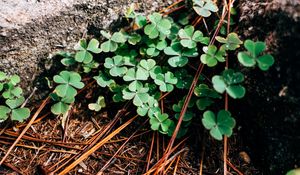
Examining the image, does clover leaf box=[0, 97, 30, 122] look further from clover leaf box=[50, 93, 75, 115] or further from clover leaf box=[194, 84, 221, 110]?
clover leaf box=[194, 84, 221, 110]

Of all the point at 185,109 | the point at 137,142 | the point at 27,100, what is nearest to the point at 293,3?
the point at 185,109

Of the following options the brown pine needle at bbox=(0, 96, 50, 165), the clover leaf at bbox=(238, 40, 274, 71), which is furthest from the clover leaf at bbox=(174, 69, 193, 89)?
the brown pine needle at bbox=(0, 96, 50, 165)

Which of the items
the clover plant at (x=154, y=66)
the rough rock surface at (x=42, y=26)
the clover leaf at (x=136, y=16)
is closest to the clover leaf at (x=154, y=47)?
Answer: the clover plant at (x=154, y=66)

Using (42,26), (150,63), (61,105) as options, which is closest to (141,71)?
(150,63)

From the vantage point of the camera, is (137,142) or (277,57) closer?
(277,57)

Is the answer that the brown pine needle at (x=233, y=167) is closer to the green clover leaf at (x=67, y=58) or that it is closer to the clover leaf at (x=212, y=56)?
the clover leaf at (x=212, y=56)

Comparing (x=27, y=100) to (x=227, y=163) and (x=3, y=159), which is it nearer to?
(x=3, y=159)

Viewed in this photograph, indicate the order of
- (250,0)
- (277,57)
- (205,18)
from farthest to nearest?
1. (205,18)
2. (250,0)
3. (277,57)
